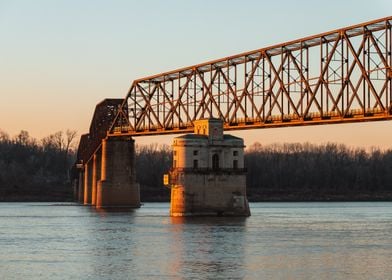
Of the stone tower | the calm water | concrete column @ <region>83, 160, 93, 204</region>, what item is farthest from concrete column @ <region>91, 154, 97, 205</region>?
the calm water

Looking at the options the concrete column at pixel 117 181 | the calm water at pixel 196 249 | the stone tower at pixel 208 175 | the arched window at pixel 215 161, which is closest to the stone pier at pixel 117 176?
the concrete column at pixel 117 181

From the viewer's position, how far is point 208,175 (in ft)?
407

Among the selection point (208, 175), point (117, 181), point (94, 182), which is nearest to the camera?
point (208, 175)

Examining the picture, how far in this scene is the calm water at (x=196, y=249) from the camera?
6656 centimetres

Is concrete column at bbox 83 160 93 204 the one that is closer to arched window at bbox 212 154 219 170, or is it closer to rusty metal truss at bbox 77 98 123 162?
rusty metal truss at bbox 77 98 123 162

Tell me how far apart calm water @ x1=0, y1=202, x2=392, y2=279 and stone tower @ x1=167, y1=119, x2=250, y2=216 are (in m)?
3.89

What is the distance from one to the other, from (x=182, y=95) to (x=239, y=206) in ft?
104

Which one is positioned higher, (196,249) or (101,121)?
(101,121)

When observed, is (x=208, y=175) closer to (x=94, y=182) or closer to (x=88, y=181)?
(x=94, y=182)

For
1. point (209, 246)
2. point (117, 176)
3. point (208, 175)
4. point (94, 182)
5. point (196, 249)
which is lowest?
point (196, 249)

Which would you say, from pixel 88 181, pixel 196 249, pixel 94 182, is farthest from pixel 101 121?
pixel 196 249

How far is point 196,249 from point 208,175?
4241 cm

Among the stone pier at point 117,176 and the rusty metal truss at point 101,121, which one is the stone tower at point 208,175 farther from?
the rusty metal truss at point 101,121

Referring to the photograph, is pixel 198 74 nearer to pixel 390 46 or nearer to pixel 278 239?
pixel 390 46
